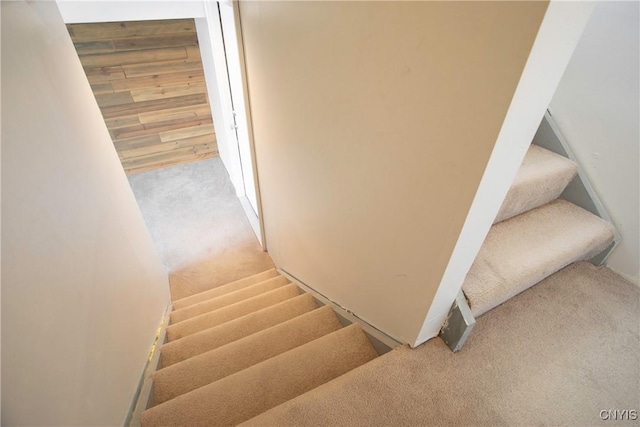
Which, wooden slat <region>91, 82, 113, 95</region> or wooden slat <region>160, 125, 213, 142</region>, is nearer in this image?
wooden slat <region>91, 82, 113, 95</region>

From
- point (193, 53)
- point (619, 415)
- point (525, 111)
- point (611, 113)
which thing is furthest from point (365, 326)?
point (193, 53)

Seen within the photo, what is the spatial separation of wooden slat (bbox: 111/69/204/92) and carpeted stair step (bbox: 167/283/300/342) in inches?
114

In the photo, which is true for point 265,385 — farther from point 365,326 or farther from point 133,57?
point 133,57

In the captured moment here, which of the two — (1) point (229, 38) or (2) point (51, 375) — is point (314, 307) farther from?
(1) point (229, 38)

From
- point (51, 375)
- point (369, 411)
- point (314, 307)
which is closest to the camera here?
point (51, 375)

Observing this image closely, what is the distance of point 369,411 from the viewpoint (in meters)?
1.04

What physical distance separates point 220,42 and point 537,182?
2490mm

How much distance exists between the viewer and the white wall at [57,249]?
0.70 meters

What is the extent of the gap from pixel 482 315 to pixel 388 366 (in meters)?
0.50

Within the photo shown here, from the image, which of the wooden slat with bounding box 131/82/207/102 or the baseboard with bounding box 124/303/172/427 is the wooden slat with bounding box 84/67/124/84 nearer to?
the wooden slat with bounding box 131/82/207/102

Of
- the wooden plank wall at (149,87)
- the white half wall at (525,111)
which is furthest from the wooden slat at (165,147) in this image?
the white half wall at (525,111)

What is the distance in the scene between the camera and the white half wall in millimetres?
514

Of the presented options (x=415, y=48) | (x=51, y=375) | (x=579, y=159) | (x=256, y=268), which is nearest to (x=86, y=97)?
(x=51, y=375)

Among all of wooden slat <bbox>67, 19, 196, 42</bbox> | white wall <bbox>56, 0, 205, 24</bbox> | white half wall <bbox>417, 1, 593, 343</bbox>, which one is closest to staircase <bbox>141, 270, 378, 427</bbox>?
white half wall <bbox>417, 1, 593, 343</bbox>
